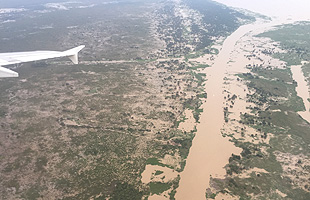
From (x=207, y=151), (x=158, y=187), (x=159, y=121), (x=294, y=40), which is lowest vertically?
(x=158, y=187)

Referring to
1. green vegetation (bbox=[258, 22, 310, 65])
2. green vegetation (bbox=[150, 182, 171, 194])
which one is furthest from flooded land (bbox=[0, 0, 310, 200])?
green vegetation (bbox=[258, 22, 310, 65])

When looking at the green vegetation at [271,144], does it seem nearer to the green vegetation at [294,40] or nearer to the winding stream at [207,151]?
the winding stream at [207,151]

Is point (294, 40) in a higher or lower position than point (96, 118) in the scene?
higher

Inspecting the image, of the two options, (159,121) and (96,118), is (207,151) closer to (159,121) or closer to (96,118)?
(159,121)

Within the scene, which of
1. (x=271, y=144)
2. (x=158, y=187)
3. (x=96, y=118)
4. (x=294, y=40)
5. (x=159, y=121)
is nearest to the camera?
(x=158, y=187)

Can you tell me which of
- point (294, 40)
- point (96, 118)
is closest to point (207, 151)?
point (96, 118)

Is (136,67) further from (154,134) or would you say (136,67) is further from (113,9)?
(113,9)

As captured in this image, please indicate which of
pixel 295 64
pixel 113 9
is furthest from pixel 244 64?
pixel 113 9

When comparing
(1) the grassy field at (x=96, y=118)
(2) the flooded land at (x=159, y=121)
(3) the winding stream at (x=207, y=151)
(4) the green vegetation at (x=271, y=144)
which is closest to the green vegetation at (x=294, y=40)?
(2) the flooded land at (x=159, y=121)

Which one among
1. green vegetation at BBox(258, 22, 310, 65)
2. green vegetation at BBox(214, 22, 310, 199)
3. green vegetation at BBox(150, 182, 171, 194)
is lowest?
green vegetation at BBox(150, 182, 171, 194)

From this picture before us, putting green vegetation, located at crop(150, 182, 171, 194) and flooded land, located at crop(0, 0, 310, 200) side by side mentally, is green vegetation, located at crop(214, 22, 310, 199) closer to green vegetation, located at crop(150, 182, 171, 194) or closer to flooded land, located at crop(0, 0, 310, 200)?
flooded land, located at crop(0, 0, 310, 200)
